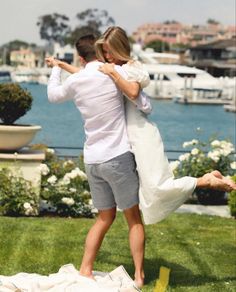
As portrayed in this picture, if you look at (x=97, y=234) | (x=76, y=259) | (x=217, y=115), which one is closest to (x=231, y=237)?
(x=76, y=259)

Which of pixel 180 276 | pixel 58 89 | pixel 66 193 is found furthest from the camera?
pixel 66 193

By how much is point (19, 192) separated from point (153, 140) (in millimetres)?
3507

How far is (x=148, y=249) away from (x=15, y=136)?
2388 millimetres

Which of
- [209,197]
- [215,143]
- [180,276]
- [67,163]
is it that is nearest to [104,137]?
[180,276]

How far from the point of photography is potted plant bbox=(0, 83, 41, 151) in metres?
8.47

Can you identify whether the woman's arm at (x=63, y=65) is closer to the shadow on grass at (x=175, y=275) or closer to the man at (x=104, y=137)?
the man at (x=104, y=137)

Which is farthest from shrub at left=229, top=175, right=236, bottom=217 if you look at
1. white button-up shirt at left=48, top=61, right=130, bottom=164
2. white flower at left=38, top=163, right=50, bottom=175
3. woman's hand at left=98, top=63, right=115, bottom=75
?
woman's hand at left=98, top=63, right=115, bottom=75

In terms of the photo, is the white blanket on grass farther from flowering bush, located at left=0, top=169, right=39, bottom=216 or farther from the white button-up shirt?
flowering bush, located at left=0, top=169, right=39, bottom=216

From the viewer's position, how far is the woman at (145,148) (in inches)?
198

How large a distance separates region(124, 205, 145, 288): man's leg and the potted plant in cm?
340

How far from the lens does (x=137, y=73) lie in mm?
5066

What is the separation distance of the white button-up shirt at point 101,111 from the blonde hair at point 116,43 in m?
0.08

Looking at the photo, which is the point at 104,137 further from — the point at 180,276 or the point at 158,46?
the point at 158,46

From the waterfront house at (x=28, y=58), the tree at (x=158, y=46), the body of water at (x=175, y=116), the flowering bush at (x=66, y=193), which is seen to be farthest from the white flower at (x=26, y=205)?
the tree at (x=158, y=46)
